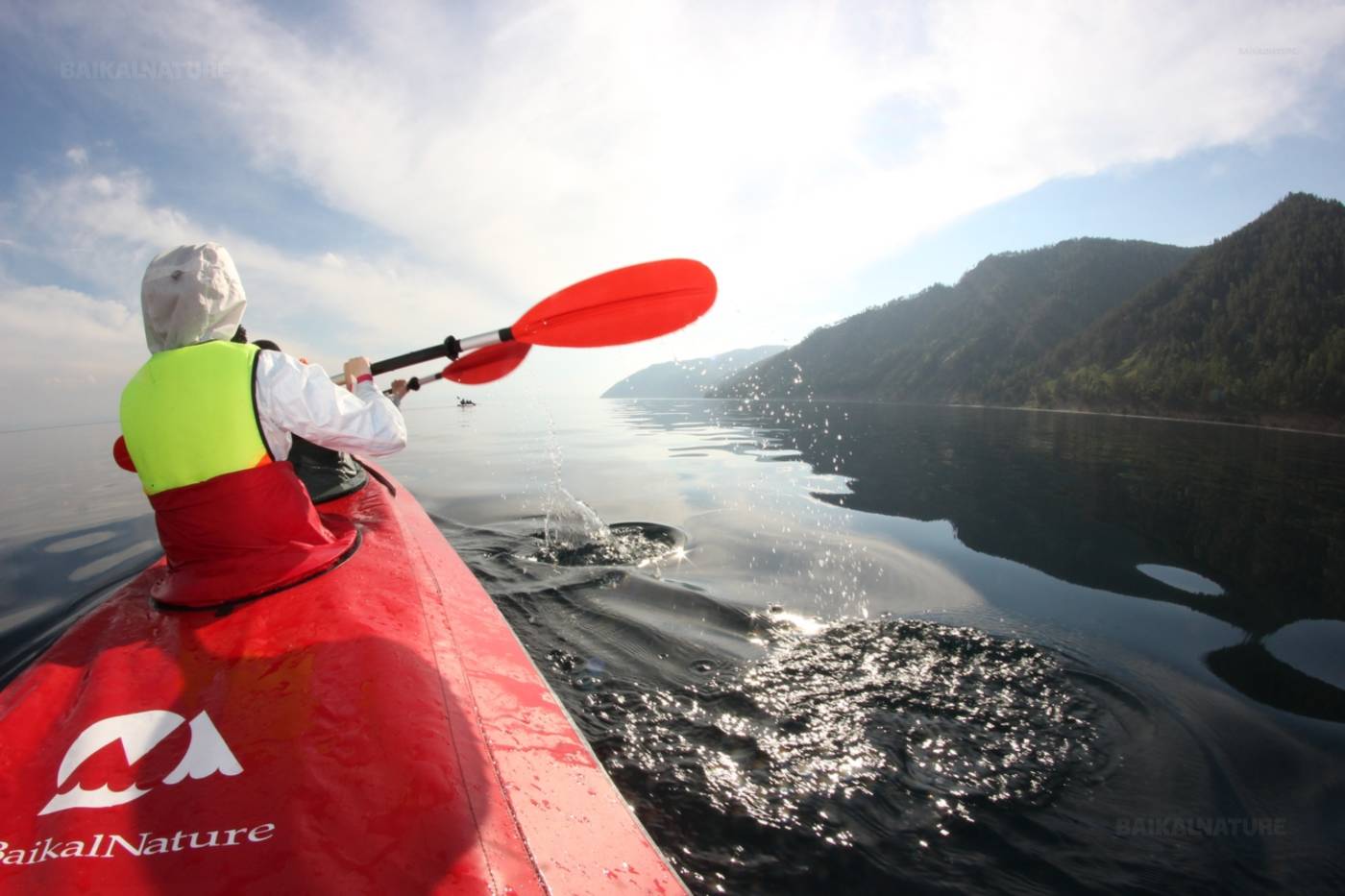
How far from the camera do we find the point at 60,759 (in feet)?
5.66

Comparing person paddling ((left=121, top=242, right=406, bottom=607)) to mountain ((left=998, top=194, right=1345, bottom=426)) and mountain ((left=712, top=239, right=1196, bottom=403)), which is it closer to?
mountain ((left=998, top=194, right=1345, bottom=426))

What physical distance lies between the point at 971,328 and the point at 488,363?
5705 inches

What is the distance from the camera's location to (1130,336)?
270 feet

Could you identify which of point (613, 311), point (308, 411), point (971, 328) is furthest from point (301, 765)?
point (971, 328)

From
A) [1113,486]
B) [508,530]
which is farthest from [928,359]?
[508,530]

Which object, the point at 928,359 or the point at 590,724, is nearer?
the point at 590,724

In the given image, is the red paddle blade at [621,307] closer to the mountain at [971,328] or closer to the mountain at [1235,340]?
the mountain at [1235,340]

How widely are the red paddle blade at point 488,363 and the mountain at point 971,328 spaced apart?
93.4 metres

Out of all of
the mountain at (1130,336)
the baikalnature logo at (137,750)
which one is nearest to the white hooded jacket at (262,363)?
the baikalnature logo at (137,750)

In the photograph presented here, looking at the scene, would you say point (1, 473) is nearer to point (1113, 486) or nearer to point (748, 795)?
point (748, 795)

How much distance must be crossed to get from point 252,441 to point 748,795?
9.07 ft

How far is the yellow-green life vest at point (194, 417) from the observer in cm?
233

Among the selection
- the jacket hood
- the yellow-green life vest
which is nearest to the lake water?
the yellow-green life vest

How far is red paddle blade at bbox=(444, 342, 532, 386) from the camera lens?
5.58 metres
